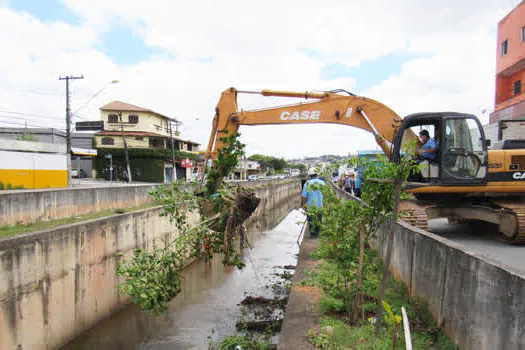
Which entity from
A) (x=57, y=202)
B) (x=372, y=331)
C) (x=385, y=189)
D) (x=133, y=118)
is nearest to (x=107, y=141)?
(x=133, y=118)

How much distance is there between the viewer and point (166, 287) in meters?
4.82

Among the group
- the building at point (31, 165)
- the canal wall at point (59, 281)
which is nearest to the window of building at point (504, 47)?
the canal wall at point (59, 281)

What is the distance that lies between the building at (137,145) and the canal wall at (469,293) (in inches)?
1436

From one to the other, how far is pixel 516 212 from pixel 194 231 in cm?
674

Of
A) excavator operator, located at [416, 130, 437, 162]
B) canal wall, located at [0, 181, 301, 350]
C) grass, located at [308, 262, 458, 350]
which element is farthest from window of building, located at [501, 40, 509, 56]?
canal wall, located at [0, 181, 301, 350]

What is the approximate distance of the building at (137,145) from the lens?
40.5 metres

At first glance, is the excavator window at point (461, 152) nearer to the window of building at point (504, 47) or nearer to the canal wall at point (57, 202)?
the canal wall at point (57, 202)

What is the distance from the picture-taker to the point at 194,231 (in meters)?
5.11

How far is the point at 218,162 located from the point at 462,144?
552 centimetres

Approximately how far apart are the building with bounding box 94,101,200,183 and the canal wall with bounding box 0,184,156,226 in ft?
88.2

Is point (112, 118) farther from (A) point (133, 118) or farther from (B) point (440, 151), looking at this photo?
(B) point (440, 151)

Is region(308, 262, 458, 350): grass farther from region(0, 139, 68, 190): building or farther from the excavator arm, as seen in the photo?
region(0, 139, 68, 190): building

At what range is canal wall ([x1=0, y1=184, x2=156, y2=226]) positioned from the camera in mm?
7989

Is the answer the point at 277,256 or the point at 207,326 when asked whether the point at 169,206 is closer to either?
the point at 207,326
